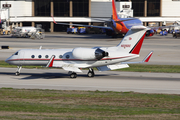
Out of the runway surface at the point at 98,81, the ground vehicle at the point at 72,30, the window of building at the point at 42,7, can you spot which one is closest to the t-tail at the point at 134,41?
the runway surface at the point at 98,81

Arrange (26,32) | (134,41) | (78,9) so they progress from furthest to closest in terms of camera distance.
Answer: (78,9), (26,32), (134,41)

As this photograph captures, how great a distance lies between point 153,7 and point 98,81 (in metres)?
107

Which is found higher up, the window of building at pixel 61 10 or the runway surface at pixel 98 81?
the window of building at pixel 61 10

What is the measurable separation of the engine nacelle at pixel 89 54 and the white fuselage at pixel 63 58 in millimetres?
430

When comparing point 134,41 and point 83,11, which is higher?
point 83,11

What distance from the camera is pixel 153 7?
134500mm

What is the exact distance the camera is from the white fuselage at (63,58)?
34.0m

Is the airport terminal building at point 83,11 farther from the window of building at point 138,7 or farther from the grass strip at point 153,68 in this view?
the grass strip at point 153,68

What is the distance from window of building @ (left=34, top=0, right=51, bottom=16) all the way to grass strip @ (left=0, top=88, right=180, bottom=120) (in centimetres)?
11070

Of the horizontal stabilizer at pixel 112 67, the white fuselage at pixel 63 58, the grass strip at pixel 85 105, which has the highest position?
the white fuselage at pixel 63 58

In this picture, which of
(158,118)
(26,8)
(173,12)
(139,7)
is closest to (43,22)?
(26,8)

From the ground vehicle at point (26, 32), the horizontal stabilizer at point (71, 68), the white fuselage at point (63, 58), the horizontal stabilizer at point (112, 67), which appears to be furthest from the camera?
the ground vehicle at point (26, 32)

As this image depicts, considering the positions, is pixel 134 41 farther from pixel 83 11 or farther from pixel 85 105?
pixel 83 11

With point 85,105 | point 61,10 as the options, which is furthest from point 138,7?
point 85,105
